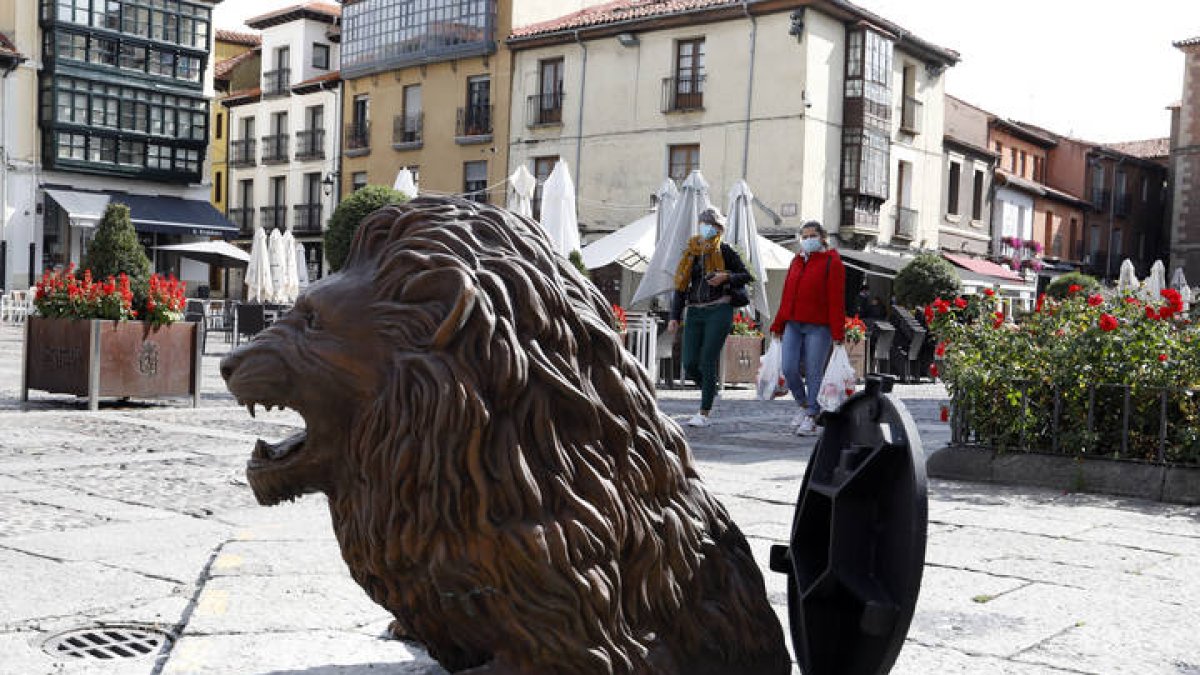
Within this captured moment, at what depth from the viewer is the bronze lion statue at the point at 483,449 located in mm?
1676

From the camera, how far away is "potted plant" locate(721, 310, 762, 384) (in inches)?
564

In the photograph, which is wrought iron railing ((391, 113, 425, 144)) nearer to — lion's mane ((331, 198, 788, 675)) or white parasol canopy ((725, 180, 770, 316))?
white parasol canopy ((725, 180, 770, 316))

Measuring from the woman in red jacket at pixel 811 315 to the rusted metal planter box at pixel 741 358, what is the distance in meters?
5.36

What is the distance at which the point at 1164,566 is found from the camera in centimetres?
391

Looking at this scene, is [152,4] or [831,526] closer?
[831,526]

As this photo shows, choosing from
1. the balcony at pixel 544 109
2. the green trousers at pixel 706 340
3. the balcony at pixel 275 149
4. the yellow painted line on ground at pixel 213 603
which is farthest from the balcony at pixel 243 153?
the yellow painted line on ground at pixel 213 603

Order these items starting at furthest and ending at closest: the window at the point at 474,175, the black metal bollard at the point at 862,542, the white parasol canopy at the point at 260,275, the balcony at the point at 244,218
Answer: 1. the balcony at the point at 244,218
2. the window at the point at 474,175
3. the white parasol canopy at the point at 260,275
4. the black metal bollard at the point at 862,542

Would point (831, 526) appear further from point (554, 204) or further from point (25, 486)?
point (554, 204)

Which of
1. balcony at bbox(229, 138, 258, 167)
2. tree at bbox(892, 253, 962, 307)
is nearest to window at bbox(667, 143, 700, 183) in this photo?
tree at bbox(892, 253, 962, 307)

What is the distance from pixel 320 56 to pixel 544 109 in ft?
44.7

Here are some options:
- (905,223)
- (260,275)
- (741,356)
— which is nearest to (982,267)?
(905,223)

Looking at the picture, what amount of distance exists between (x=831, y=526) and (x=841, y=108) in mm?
28593

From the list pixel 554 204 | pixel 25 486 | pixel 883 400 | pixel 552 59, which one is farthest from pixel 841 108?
pixel 883 400

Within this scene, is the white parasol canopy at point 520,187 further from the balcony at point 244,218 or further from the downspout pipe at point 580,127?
the balcony at point 244,218
